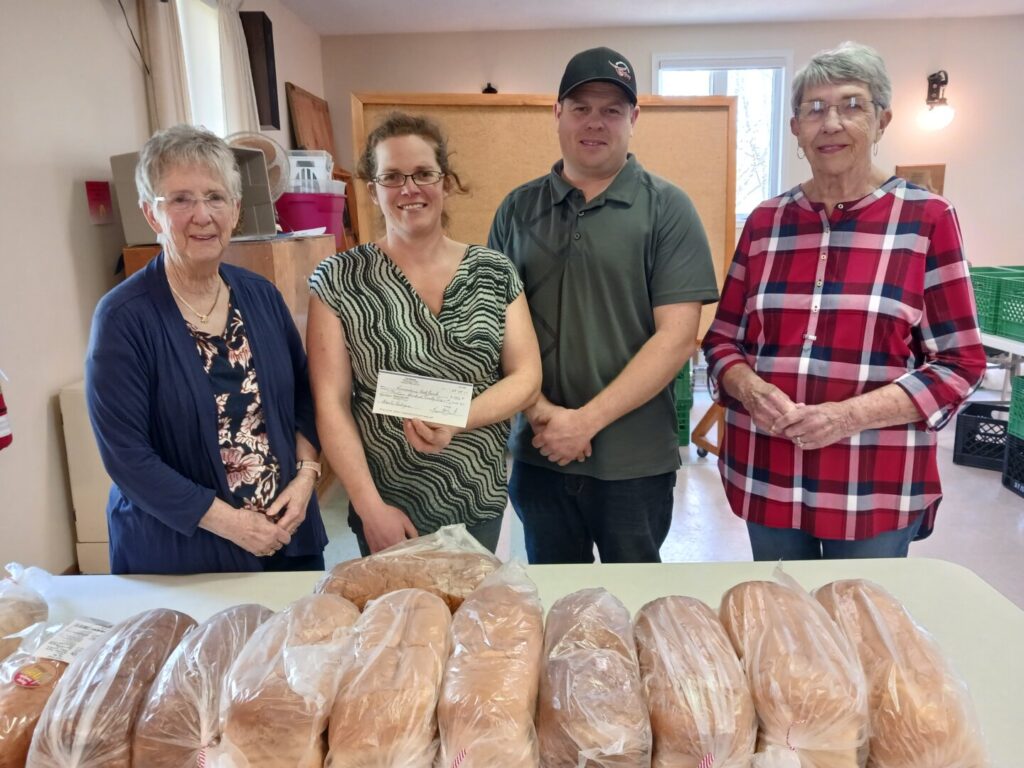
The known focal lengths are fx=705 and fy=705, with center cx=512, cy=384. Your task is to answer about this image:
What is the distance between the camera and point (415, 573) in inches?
40.6

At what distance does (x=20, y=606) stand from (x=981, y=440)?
4.45m

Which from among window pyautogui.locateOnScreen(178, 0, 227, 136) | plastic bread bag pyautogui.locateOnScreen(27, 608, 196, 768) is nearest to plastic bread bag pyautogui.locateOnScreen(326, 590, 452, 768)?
plastic bread bag pyautogui.locateOnScreen(27, 608, 196, 768)

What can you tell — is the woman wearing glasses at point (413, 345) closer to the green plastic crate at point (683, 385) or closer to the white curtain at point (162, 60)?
the white curtain at point (162, 60)

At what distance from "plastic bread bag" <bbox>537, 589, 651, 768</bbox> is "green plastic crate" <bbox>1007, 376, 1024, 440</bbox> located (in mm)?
3371

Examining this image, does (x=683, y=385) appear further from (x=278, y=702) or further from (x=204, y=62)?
(x=278, y=702)

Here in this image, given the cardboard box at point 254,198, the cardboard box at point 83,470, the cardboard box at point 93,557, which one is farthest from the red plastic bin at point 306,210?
the cardboard box at point 93,557

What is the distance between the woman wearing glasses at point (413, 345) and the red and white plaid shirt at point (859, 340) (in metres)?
0.50

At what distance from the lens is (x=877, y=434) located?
4.49 ft

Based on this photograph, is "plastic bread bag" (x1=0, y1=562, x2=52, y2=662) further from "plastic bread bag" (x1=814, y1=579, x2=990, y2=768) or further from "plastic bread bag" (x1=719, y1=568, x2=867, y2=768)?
"plastic bread bag" (x1=814, y1=579, x2=990, y2=768)

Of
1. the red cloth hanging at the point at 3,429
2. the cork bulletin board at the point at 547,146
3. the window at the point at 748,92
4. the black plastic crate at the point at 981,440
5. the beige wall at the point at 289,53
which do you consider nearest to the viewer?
the red cloth hanging at the point at 3,429

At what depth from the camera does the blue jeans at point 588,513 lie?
1.58 metres

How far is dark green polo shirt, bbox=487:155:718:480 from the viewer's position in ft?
4.95

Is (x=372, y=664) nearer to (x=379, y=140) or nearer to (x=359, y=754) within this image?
(x=359, y=754)

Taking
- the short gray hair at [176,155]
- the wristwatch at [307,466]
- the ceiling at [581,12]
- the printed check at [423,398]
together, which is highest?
the ceiling at [581,12]
